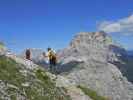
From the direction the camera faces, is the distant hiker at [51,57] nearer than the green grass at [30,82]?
No

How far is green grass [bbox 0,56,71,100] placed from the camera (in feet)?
80.5

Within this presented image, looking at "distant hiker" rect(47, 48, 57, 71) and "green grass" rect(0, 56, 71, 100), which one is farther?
"distant hiker" rect(47, 48, 57, 71)

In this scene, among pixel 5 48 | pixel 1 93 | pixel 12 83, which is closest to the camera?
pixel 1 93

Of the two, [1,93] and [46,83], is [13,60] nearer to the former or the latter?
[46,83]

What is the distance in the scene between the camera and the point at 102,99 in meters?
33.1

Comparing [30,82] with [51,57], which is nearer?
[30,82]

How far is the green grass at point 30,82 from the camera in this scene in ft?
80.5

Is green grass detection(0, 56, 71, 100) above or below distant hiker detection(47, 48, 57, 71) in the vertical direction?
below

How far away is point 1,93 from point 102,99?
40.1 feet

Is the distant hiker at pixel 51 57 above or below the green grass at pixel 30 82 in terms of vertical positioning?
above

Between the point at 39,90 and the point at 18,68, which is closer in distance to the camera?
the point at 39,90

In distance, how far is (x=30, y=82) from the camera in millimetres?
26312

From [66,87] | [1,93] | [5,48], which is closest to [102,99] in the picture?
[66,87]

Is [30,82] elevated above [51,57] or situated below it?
below
